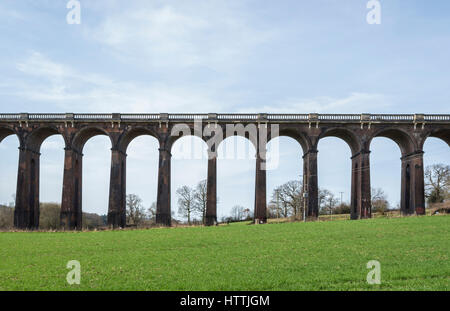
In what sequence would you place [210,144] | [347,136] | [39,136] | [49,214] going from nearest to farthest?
1. [210,144]
2. [347,136]
3. [39,136]
4. [49,214]

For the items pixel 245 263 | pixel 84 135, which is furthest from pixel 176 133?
pixel 245 263

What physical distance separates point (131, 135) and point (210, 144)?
10480 mm

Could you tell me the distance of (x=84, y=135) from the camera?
1978 inches

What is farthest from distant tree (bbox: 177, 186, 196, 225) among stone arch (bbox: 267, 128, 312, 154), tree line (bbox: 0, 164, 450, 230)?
stone arch (bbox: 267, 128, 312, 154)

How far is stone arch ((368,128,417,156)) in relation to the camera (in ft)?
155

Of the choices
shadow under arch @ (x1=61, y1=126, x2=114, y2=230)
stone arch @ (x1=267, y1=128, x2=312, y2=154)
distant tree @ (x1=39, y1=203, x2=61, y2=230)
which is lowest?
distant tree @ (x1=39, y1=203, x2=61, y2=230)

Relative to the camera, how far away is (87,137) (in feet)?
169

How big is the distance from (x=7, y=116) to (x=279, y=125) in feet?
109

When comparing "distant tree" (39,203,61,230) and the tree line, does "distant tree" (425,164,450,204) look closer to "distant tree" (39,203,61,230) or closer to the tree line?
the tree line

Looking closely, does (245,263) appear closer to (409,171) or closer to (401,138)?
(409,171)

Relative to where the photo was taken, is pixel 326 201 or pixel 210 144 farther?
pixel 326 201

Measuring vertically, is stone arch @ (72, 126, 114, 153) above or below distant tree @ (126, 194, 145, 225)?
above

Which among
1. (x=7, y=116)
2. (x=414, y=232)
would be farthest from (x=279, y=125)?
(x=7, y=116)

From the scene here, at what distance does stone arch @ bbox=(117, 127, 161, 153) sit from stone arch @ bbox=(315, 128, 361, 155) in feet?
66.7
